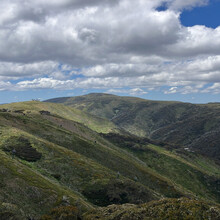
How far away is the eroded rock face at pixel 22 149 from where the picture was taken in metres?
56.9

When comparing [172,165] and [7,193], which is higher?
[7,193]

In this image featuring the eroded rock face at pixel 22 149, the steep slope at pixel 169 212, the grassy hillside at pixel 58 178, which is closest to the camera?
the steep slope at pixel 169 212

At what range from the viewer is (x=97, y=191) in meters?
51.5

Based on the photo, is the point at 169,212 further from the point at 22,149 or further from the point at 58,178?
the point at 22,149

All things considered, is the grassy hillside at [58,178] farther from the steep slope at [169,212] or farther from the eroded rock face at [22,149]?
the steep slope at [169,212]

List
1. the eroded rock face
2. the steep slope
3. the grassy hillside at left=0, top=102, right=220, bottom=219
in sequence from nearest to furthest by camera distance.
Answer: the steep slope
the grassy hillside at left=0, top=102, right=220, bottom=219
the eroded rock face

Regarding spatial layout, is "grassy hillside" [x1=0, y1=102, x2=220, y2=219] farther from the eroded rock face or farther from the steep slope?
the steep slope

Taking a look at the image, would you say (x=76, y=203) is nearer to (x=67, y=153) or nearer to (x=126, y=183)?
(x=126, y=183)

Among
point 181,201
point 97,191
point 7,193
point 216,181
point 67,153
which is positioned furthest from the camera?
point 216,181

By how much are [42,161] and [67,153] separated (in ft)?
43.2

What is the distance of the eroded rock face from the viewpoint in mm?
56891

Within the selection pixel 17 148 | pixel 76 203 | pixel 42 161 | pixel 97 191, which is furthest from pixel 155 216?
pixel 17 148

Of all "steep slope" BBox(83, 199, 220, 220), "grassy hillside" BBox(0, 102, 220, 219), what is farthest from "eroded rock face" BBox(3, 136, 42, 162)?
"steep slope" BBox(83, 199, 220, 220)

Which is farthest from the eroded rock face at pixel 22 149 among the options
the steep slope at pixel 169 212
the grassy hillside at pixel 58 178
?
the steep slope at pixel 169 212
